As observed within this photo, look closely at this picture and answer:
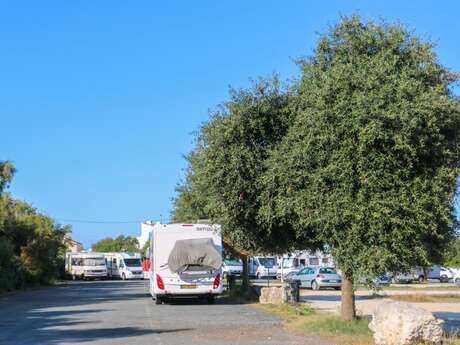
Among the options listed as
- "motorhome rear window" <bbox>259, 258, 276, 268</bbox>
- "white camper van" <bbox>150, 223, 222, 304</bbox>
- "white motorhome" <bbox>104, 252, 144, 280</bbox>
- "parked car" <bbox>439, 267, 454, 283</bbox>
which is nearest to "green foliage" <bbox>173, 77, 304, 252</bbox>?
"white camper van" <bbox>150, 223, 222, 304</bbox>

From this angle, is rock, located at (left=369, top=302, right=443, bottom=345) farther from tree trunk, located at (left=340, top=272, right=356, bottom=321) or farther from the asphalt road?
tree trunk, located at (left=340, top=272, right=356, bottom=321)

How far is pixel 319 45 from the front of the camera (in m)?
15.9

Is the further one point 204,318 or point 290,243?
point 204,318

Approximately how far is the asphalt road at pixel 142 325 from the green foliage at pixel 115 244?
115983 mm

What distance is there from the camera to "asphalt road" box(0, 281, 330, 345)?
49.5 feet

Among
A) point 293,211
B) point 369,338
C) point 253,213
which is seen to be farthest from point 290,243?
point 369,338

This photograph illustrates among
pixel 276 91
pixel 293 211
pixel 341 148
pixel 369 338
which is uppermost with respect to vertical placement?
pixel 276 91

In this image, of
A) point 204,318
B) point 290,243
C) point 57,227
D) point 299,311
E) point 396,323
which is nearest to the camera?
point 396,323

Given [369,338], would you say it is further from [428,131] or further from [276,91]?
[276,91]

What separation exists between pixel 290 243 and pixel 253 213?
1.70 meters

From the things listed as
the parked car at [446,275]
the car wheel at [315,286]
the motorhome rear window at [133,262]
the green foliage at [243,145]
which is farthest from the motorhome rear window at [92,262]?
the green foliage at [243,145]

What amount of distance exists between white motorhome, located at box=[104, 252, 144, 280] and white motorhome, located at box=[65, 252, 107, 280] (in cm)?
180

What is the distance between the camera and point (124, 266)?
6550cm

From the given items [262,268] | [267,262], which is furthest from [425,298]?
[262,268]
